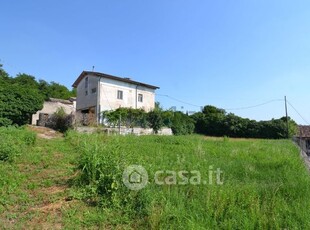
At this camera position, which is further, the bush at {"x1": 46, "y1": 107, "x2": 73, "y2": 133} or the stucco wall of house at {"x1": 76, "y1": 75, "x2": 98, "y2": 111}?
the stucco wall of house at {"x1": 76, "y1": 75, "x2": 98, "y2": 111}

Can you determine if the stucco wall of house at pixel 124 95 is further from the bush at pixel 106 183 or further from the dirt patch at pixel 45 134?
the bush at pixel 106 183

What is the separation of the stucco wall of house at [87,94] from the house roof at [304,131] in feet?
83.0

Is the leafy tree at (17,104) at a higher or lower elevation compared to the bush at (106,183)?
higher

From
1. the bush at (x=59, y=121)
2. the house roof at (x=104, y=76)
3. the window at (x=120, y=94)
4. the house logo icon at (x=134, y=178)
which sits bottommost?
the house logo icon at (x=134, y=178)

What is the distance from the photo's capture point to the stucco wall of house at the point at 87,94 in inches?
949

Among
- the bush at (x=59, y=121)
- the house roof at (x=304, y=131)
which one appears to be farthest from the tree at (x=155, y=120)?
the house roof at (x=304, y=131)

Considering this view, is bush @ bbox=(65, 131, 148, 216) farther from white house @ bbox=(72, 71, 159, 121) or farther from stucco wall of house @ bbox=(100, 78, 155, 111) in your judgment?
stucco wall of house @ bbox=(100, 78, 155, 111)

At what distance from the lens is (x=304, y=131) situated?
34875mm

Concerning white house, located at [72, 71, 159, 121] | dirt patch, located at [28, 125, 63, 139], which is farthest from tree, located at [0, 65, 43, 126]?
white house, located at [72, 71, 159, 121]

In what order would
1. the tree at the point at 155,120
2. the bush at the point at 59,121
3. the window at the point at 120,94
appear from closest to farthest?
1. the bush at the point at 59,121
2. the tree at the point at 155,120
3. the window at the point at 120,94

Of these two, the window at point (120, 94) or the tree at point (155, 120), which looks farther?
the window at point (120, 94)

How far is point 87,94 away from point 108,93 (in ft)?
8.12

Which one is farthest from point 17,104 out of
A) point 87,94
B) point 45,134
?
point 87,94

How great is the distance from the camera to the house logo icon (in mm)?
4609
